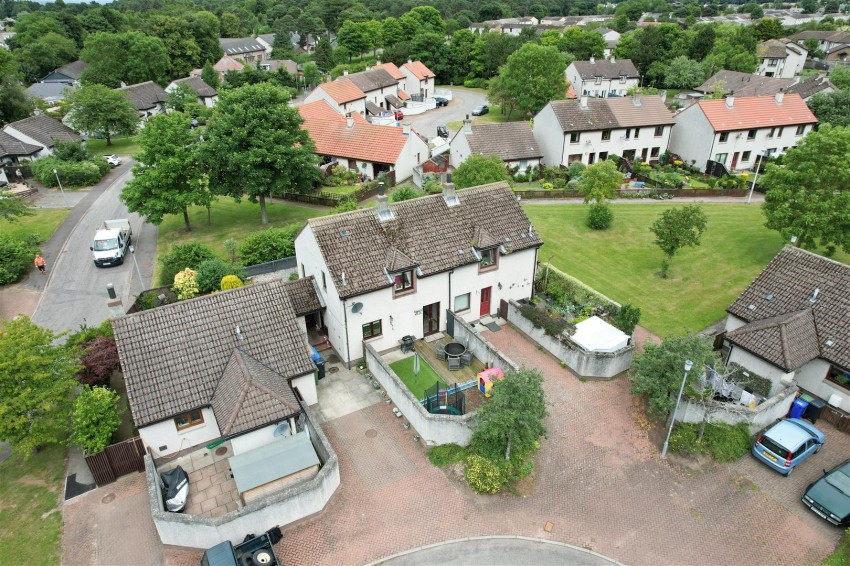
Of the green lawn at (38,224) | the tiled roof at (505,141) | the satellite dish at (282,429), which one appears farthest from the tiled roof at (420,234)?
the green lawn at (38,224)

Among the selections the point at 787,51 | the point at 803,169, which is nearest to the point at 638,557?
the point at 803,169

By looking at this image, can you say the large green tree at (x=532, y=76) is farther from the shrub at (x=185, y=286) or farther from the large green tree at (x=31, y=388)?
the large green tree at (x=31, y=388)

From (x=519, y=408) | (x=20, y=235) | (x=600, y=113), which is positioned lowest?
(x=20, y=235)

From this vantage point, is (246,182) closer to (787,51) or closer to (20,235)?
(20,235)

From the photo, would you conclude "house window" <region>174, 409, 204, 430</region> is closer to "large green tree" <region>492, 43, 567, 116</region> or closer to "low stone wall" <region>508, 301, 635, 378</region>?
"low stone wall" <region>508, 301, 635, 378</region>

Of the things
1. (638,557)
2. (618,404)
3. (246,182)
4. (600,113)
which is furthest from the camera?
(600,113)

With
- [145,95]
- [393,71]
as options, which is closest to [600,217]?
[393,71]
